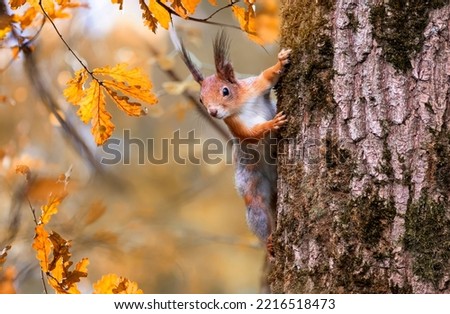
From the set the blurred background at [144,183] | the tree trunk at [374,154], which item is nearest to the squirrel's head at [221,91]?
the tree trunk at [374,154]

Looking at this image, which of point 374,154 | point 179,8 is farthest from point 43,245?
point 374,154

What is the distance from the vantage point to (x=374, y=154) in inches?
92.6

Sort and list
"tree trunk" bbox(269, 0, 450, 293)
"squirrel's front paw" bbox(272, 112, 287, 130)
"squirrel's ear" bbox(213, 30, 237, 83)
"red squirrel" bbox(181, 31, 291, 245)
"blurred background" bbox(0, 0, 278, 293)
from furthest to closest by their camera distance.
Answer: "blurred background" bbox(0, 0, 278, 293), "red squirrel" bbox(181, 31, 291, 245), "squirrel's ear" bbox(213, 30, 237, 83), "squirrel's front paw" bbox(272, 112, 287, 130), "tree trunk" bbox(269, 0, 450, 293)

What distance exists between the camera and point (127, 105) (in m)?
2.89

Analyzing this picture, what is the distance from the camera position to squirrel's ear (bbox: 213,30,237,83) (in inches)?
123

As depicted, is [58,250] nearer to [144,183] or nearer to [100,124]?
[100,124]

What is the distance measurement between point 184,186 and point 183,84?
170 inches

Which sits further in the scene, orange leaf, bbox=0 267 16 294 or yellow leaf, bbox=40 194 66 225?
orange leaf, bbox=0 267 16 294

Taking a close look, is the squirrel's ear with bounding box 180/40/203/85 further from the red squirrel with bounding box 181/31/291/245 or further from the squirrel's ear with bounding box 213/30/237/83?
the squirrel's ear with bounding box 213/30/237/83

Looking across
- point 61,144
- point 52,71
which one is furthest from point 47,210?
point 61,144

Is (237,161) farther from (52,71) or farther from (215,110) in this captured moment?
(52,71)

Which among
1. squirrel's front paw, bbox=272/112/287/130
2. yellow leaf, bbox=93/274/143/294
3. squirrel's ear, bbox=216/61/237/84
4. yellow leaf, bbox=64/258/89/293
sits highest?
squirrel's ear, bbox=216/61/237/84

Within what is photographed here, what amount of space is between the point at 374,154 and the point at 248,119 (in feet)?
3.46

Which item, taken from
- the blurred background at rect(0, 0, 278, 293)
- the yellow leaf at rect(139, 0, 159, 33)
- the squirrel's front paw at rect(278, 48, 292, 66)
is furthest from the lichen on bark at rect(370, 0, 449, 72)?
the blurred background at rect(0, 0, 278, 293)
